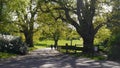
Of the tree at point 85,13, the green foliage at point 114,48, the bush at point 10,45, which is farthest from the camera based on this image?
the tree at point 85,13

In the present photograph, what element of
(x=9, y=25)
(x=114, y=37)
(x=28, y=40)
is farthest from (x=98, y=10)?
(x=28, y=40)

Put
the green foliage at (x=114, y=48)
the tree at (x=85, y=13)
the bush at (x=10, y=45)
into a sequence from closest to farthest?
the green foliage at (x=114, y=48) < the bush at (x=10, y=45) < the tree at (x=85, y=13)

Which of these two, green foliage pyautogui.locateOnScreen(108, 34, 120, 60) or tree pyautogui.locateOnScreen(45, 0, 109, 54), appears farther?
tree pyautogui.locateOnScreen(45, 0, 109, 54)

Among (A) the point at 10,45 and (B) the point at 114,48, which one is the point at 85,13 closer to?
(A) the point at 10,45

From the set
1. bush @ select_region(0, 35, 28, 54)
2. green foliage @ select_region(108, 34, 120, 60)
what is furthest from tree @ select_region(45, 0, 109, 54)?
green foliage @ select_region(108, 34, 120, 60)

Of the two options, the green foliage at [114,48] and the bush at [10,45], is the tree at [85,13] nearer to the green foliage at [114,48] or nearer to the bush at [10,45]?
the bush at [10,45]

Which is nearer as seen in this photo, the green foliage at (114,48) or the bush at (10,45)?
the green foliage at (114,48)

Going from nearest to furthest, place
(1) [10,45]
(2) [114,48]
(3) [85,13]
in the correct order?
(2) [114,48] < (1) [10,45] < (3) [85,13]

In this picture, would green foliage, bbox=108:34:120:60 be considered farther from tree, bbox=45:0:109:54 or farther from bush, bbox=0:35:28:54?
bush, bbox=0:35:28:54

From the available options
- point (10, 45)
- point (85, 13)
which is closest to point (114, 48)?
point (85, 13)

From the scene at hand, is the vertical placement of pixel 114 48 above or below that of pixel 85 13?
below

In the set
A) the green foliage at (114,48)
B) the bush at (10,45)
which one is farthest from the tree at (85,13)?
the green foliage at (114,48)

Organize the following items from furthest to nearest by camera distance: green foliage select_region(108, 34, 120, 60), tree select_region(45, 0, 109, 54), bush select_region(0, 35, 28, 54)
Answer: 1. tree select_region(45, 0, 109, 54)
2. bush select_region(0, 35, 28, 54)
3. green foliage select_region(108, 34, 120, 60)

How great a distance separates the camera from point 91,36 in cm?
4756
